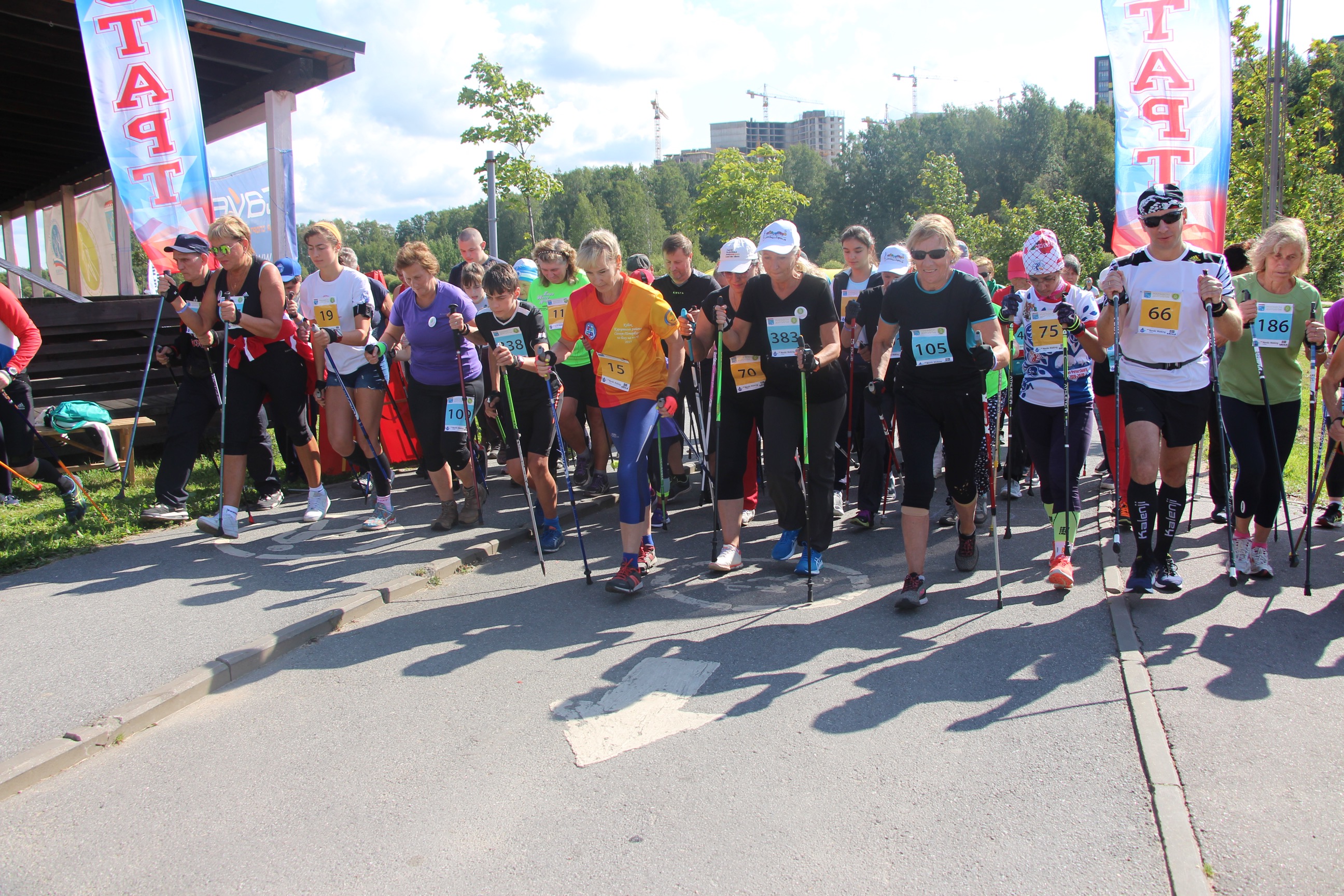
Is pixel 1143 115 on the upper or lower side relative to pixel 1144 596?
upper

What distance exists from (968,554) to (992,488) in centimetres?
86

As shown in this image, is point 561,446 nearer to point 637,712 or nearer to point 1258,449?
point 637,712

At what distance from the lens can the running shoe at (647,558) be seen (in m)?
5.86

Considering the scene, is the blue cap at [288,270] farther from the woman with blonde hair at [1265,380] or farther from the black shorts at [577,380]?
the woman with blonde hair at [1265,380]

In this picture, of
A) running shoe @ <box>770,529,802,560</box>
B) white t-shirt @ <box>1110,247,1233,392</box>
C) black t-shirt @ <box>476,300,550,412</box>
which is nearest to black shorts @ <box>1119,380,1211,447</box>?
white t-shirt @ <box>1110,247,1233,392</box>

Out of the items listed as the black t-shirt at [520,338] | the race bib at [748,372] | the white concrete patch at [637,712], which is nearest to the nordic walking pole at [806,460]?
the race bib at [748,372]

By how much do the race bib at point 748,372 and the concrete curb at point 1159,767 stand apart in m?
2.37

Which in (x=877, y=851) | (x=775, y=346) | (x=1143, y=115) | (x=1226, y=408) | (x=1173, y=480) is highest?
(x=1143, y=115)

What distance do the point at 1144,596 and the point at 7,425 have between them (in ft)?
26.8

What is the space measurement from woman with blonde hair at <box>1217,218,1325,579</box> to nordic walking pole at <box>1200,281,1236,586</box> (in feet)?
0.23

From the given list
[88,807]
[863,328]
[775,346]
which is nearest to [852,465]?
[863,328]

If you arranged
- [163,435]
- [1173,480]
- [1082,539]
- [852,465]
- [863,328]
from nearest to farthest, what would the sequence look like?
[1173,480] < [1082,539] < [863,328] < [852,465] < [163,435]

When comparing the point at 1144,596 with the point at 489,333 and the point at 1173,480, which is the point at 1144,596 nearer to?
the point at 1173,480

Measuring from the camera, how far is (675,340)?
5.61 meters
